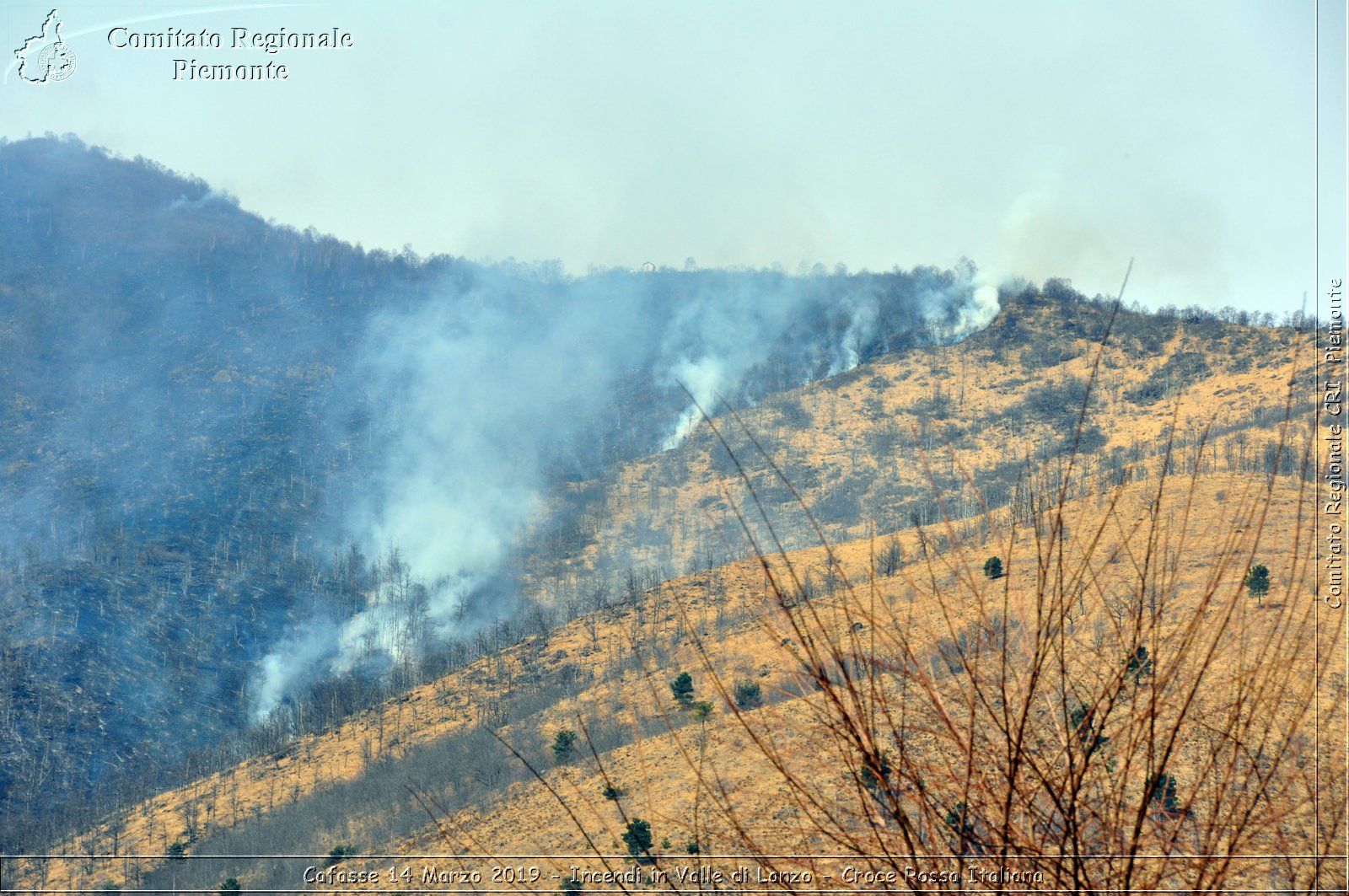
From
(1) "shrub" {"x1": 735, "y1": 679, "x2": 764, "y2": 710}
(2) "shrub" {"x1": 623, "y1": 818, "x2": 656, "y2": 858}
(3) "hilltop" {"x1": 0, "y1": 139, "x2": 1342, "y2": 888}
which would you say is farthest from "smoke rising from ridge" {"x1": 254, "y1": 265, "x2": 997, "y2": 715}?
(2) "shrub" {"x1": 623, "y1": 818, "x2": 656, "y2": 858}

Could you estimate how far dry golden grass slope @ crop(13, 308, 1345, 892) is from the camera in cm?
302

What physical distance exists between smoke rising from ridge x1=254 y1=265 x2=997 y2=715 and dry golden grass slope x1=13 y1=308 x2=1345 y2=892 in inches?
425

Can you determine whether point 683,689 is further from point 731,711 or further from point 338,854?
point 731,711

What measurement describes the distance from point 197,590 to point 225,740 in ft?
73.8

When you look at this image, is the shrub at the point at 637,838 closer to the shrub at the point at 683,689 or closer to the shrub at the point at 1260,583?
the shrub at the point at 683,689

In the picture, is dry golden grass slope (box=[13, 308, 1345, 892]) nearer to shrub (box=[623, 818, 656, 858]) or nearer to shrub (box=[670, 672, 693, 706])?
shrub (box=[623, 818, 656, 858])

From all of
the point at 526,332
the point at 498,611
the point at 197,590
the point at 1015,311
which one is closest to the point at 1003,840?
the point at 498,611

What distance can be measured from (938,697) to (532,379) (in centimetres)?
9809

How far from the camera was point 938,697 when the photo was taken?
3539mm

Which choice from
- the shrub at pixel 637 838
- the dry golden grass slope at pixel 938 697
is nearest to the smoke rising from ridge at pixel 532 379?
the dry golden grass slope at pixel 938 697

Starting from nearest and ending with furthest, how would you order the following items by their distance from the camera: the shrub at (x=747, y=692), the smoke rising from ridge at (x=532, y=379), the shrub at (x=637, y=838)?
the shrub at (x=637, y=838), the shrub at (x=747, y=692), the smoke rising from ridge at (x=532, y=379)

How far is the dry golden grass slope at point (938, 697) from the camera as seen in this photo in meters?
3.02

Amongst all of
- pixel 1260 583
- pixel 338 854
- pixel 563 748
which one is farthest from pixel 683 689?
pixel 1260 583

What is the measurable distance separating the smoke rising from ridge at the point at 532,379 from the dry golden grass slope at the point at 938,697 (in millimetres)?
10791
